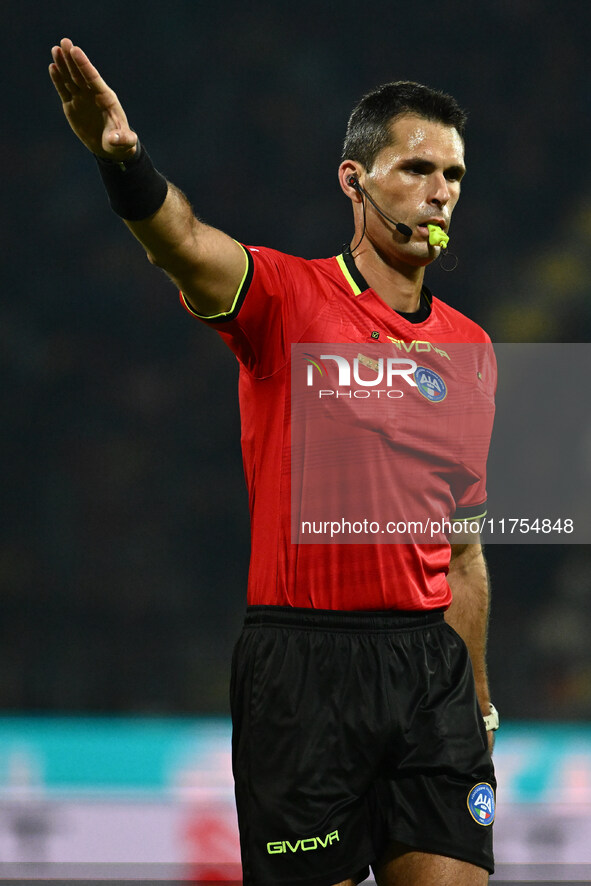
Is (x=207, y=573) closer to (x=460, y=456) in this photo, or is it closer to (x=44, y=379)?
(x=44, y=379)

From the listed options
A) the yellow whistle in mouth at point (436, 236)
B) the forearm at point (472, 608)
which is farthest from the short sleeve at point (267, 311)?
the forearm at point (472, 608)

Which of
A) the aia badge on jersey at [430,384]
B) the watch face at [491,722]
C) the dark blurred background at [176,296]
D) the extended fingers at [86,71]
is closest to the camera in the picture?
the extended fingers at [86,71]

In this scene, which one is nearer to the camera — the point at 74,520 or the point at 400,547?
the point at 400,547

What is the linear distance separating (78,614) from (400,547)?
6.00 feet

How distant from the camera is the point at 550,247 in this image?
10.8 feet

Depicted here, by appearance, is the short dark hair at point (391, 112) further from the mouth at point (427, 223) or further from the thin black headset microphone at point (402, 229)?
the mouth at point (427, 223)

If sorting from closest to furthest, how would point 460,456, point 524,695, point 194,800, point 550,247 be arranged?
point 460,456, point 194,800, point 524,695, point 550,247

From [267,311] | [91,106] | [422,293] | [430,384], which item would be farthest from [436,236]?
[91,106]

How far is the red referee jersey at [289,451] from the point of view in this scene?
1458 mm

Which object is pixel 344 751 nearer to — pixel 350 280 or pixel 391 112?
pixel 350 280

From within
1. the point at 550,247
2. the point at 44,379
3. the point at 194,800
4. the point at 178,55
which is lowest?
the point at 194,800

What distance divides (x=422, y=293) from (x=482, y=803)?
833 millimetres

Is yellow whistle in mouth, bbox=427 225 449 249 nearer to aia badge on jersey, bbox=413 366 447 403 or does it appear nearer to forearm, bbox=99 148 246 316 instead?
aia badge on jersey, bbox=413 366 447 403

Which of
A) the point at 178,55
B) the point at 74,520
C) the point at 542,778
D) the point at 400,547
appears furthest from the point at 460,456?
the point at 178,55
